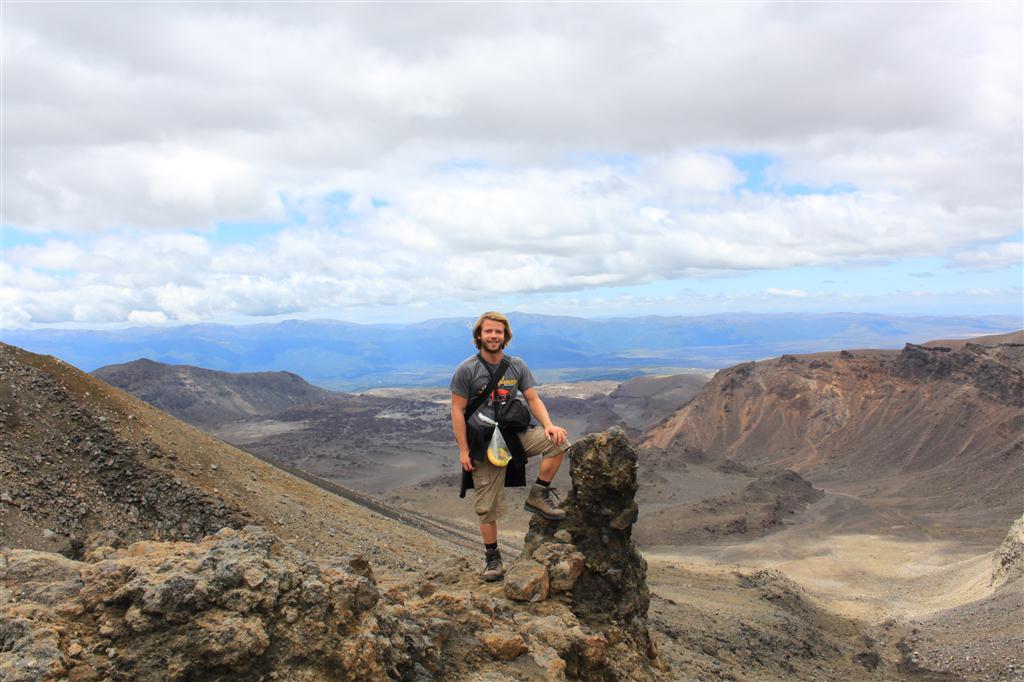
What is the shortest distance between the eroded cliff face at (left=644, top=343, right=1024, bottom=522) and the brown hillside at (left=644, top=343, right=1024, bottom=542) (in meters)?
0.10

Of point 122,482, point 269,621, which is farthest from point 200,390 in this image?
point 269,621

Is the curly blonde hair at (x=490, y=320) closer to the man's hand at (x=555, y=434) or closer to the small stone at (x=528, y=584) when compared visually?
the man's hand at (x=555, y=434)

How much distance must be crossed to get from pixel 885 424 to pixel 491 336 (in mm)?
56881

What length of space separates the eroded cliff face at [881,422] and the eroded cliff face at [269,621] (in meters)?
36.5

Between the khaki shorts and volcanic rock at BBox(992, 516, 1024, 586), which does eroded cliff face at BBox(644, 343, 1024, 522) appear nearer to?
volcanic rock at BBox(992, 516, 1024, 586)

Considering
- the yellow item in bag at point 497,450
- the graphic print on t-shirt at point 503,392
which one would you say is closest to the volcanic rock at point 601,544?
the yellow item in bag at point 497,450

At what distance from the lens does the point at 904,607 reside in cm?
2114

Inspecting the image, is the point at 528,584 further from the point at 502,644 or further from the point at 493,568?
the point at 502,644

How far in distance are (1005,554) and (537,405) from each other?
21723 mm

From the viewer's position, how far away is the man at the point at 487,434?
5.86m

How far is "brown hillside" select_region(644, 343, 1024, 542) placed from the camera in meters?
40.2

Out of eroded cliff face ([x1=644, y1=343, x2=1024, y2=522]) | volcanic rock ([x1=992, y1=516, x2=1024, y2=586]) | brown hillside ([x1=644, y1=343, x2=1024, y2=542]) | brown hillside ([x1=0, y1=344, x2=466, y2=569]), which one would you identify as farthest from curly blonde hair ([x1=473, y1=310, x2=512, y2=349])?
eroded cliff face ([x1=644, y1=343, x2=1024, y2=522])

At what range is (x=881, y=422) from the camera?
53.7 meters

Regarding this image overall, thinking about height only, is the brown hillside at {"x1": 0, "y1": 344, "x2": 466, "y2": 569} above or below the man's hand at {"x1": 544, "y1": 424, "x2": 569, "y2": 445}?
below
